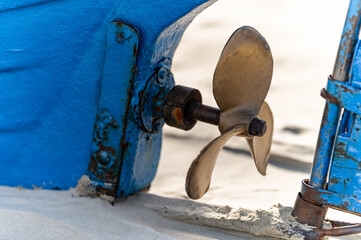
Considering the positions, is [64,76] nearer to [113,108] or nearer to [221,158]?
[113,108]

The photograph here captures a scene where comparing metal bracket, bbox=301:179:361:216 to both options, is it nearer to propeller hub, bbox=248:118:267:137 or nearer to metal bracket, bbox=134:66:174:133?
propeller hub, bbox=248:118:267:137

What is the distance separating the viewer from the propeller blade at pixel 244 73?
2051mm

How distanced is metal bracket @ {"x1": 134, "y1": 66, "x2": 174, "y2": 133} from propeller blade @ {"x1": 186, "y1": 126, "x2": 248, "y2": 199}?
30 centimetres

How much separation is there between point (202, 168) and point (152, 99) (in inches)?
15.2

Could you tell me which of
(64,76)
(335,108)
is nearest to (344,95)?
(335,108)

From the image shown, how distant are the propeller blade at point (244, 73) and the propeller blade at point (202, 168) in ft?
0.44

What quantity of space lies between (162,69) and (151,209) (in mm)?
609

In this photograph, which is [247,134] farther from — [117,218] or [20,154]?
[20,154]

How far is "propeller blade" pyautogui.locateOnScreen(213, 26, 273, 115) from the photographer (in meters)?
2.05

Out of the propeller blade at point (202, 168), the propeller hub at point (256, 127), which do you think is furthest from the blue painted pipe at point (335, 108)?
the propeller blade at point (202, 168)

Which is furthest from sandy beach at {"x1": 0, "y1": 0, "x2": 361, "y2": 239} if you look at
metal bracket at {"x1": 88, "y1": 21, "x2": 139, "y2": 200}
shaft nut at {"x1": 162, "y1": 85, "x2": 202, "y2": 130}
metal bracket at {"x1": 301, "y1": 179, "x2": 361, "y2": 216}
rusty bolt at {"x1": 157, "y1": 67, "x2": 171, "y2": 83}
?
rusty bolt at {"x1": 157, "y1": 67, "x2": 171, "y2": 83}

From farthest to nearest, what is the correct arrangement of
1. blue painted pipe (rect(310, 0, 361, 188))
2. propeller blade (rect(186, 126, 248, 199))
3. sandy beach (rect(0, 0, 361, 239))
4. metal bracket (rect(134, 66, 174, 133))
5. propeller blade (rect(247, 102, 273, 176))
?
propeller blade (rect(247, 102, 273, 176)), metal bracket (rect(134, 66, 174, 133)), sandy beach (rect(0, 0, 361, 239)), propeller blade (rect(186, 126, 248, 199)), blue painted pipe (rect(310, 0, 361, 188))

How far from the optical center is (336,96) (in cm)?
185

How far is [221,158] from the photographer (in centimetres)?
332
